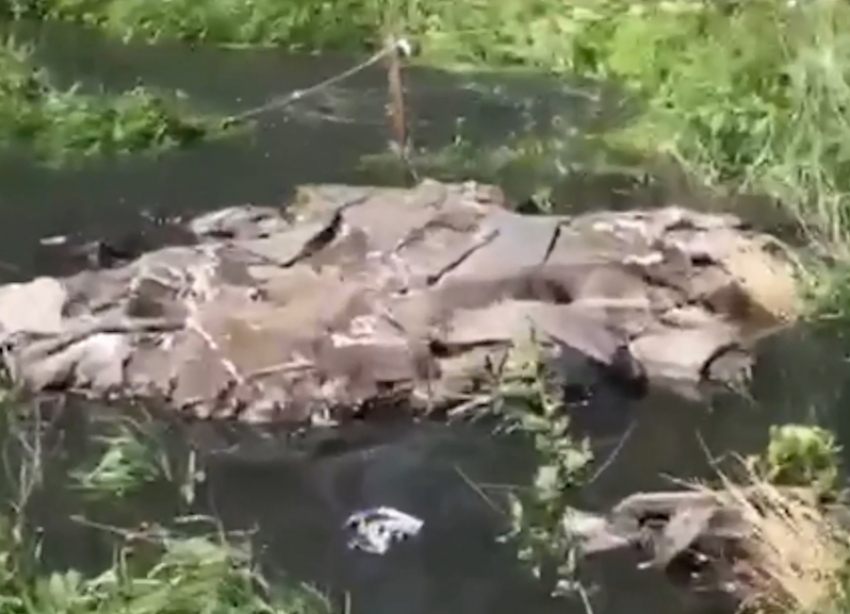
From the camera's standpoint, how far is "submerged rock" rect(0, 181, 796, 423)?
478 centimetres

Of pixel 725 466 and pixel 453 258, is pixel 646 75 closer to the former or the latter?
pixel 453 258

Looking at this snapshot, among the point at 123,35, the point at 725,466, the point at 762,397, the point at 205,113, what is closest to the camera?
the point at 725,466

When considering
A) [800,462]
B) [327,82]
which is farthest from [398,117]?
[800,462]

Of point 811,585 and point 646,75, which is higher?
point 811,585

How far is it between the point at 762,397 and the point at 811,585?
5.09 ft

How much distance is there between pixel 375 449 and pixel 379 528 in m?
0.53

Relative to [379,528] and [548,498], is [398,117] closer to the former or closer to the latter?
[379,528]

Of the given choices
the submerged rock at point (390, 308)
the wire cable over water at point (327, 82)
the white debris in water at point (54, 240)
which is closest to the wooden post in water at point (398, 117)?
the wire cable over water at point (327, 82)

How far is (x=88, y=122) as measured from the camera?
23.1ft

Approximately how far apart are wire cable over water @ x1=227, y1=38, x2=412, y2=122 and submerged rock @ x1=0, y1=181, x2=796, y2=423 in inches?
67.7

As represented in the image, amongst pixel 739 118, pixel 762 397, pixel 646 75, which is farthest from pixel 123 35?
pixel 762 397

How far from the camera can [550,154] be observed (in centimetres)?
695

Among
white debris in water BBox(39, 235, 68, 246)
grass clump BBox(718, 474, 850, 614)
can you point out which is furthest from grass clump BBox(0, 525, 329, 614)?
white debris in water BBox(39, 235, 68, 246)

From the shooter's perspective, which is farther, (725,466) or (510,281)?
(510,281)
